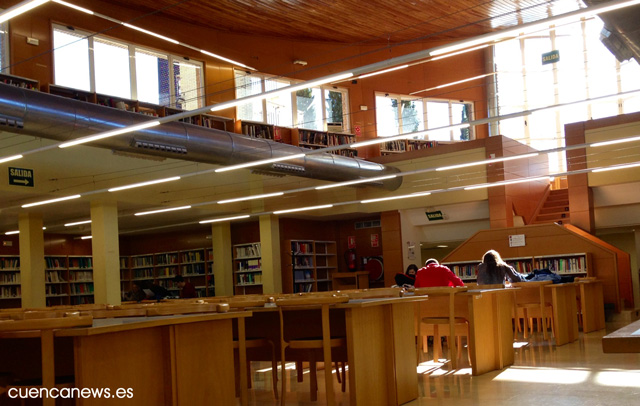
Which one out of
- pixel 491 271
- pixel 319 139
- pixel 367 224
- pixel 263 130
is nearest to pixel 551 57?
pixel 319 139

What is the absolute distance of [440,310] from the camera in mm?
7195

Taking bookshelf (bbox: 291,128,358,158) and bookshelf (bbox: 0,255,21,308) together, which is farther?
bookshelf (bbox: 291,128,358,158)

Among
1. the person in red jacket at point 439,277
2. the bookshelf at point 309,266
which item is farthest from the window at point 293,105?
the person in red jacket at point 439,277

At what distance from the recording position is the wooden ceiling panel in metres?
14.2

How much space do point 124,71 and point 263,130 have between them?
3379 mm

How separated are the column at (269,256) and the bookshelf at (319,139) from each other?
2038mm

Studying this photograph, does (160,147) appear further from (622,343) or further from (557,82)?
(557,82)

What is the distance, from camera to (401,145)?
18.2 m

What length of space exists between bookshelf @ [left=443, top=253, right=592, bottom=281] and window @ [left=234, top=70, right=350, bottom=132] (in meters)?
4.45

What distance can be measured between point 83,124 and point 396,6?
799cm

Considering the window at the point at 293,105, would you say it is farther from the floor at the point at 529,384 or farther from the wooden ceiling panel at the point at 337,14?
the floor at the point at 529,384

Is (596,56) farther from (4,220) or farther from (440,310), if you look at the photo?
Result: (4,220)

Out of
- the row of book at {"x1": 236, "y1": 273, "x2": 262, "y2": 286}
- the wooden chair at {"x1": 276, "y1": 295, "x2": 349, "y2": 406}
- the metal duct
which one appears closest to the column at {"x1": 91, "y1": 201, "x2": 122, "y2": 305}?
the metal duct

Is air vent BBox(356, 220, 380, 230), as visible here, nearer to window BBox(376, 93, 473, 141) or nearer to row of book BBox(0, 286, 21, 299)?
window BBox(376, 93, 473, 141)
